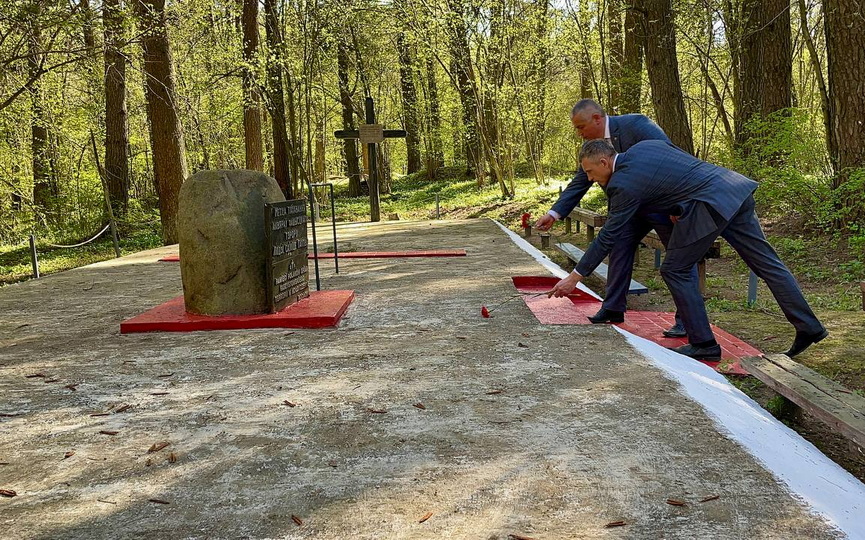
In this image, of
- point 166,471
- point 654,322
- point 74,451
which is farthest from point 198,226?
point 654,322

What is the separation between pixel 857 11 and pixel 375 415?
9385 mm

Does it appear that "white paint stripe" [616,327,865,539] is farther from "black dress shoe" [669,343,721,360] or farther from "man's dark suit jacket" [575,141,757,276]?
"man's dark suit jacket" [575,141,757,276]

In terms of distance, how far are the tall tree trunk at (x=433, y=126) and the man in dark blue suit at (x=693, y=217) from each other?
26.6 metres

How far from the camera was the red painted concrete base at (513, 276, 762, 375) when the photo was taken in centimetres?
461

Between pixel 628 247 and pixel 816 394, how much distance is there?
2.00 metres

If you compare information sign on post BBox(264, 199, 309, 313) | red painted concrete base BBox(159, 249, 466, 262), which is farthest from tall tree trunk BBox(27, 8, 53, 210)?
information sign on post BBox(264, 199, 309, 313)

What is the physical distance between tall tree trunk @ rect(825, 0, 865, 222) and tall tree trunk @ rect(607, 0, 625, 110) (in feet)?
21.1

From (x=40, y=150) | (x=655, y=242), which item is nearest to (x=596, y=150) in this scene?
(x=655, y=242)

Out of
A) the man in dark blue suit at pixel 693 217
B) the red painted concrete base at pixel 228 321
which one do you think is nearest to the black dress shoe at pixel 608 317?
the man in dark blue suit at pixel 693 217

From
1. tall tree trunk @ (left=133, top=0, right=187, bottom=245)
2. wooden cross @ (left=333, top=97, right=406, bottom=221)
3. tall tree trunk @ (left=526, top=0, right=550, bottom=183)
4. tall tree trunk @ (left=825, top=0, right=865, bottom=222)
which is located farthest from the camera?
tall tree trunk @ (left=526, top=0, right=550, bottom=183)

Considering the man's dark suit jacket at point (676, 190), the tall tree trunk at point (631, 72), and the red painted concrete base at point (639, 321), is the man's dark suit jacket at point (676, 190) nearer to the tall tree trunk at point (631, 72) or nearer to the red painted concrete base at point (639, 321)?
the red painted concrete base at point (639, 321)

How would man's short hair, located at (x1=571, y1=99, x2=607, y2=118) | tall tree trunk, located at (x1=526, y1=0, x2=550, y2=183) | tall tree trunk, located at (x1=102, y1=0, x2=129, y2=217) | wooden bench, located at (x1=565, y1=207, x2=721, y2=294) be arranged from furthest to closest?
1. tall tree trunk, located at (x1=526, y1=0, x2=550, y2=183)
2. tall tree trunk, located at (x1=102, y1=0, x2=129, y2=217)
3. wooden bench, located at (x1=565, y1=207, x2=721, y2=294)
4. man's short hair, located at (x1=571, y1=99, x2=607, y2=118)

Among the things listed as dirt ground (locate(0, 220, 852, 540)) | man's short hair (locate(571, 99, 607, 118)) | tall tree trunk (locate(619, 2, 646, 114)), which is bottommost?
dirt ground (locate(0, 220, 852, 540))

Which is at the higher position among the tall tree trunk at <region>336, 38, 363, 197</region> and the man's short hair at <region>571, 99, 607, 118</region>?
the tall tree trunk at <region>336, 38, 363, 197</region>
